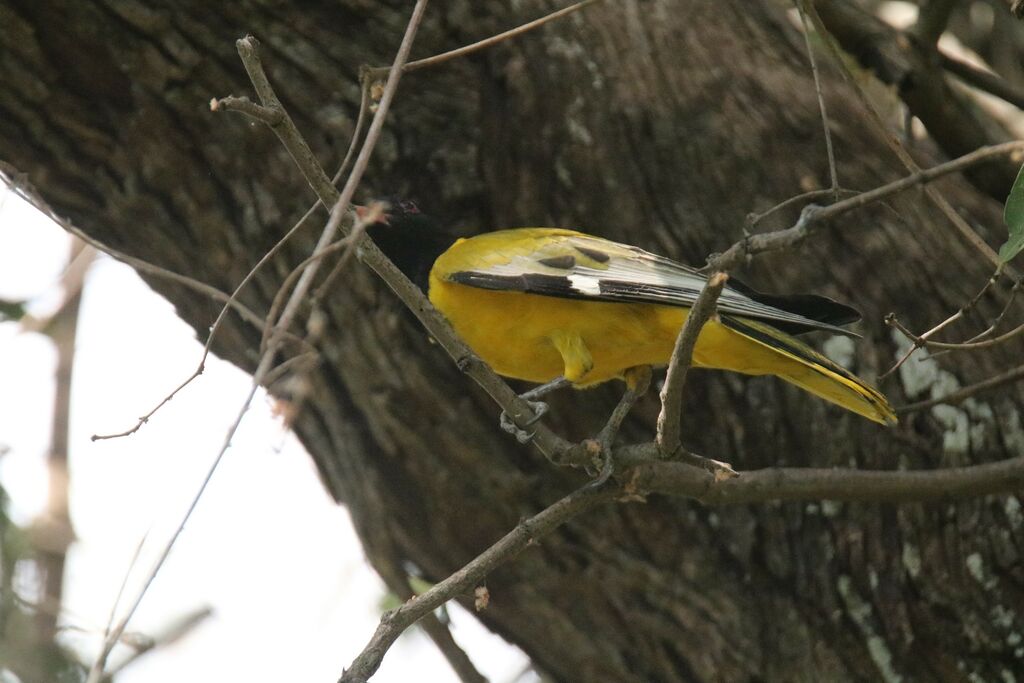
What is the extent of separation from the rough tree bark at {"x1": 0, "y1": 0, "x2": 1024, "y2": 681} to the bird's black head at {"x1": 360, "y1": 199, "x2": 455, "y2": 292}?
100 millimetres

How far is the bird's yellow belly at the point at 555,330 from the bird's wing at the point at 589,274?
91 millimetres

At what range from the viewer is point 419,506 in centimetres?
387

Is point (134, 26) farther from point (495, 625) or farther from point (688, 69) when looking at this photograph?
point (495, 625)

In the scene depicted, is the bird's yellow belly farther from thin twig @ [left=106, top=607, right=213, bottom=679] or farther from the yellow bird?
thin twig @ [left=106, top=607, right=213, bottom=679]

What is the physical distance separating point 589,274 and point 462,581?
1.08 m

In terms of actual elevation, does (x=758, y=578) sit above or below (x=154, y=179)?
below

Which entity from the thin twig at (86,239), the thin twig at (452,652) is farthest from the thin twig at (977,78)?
the thin twig at (86,239)

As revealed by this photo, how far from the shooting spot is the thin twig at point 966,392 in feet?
10.3

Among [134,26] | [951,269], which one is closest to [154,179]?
[134,26]

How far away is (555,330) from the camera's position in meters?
3.36

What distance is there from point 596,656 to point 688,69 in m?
2.09

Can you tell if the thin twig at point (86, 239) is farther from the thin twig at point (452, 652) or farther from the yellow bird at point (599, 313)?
the thin twig at point (452, 652)

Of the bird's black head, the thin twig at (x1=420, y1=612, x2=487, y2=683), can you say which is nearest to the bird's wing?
the bird's black head

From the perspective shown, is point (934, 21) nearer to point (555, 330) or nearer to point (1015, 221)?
point (1015, 221)
